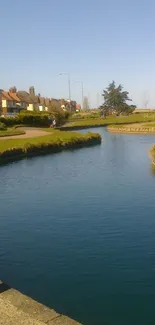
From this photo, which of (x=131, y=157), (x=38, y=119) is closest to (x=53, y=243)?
(x=131, y=157)

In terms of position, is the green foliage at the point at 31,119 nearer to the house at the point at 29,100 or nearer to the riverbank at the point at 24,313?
the riverbank at the point at 24,313

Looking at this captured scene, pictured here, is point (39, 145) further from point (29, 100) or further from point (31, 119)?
point (29, 100)

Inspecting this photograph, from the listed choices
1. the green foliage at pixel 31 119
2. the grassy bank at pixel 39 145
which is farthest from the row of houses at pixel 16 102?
the grassy bank at pixel 39 145

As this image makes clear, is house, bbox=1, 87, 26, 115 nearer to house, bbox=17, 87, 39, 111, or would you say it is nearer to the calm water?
house, bbox=17, 87, 39, 111

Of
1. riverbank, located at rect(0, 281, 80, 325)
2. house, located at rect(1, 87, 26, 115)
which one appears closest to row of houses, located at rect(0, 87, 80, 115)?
house, located at rect(1, 87, 26, 115)

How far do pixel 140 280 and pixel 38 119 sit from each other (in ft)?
239

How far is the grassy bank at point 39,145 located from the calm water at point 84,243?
11.7 m

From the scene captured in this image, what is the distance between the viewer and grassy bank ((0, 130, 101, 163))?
146 feet

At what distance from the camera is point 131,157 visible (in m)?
45.0

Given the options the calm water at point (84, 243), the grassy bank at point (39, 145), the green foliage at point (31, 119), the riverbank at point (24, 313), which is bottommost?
the calm water at point (84, 243)

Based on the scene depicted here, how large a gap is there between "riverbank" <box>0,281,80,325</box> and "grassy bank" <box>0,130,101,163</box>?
108 feet

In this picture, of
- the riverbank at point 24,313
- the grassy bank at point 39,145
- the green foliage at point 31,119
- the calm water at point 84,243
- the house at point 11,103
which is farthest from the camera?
the house at point 11,103

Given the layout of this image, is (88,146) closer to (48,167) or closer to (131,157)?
(131,157)

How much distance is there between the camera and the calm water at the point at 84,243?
38.8 feet
